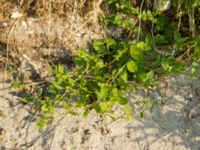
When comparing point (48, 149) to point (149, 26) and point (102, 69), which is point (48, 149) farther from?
point (149, 26)

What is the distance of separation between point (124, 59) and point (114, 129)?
0.31 m

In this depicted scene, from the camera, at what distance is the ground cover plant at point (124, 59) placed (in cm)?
191

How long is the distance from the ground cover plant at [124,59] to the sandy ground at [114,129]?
0.18 feet

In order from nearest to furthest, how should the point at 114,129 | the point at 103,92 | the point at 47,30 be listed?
the point at 103,92 → the point at 114,129 → the point at 47,30

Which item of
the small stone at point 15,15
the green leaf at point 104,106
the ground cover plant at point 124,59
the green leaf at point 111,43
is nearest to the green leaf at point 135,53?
the ground cover plant at point 124,59

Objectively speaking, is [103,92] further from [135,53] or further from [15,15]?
[15,15]

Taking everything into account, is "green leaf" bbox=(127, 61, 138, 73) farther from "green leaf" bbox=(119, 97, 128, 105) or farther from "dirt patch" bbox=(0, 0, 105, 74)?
"dirt patch" bbox=(0, 0, 105, 74)

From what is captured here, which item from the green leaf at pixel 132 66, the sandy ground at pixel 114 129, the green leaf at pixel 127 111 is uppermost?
the green leaf at pixel 132 66

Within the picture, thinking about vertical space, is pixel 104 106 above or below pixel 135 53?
below

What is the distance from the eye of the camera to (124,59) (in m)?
1.96

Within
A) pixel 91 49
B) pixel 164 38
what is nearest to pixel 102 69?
pixel 91 49

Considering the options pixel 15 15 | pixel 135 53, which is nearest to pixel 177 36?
pixel 135 53

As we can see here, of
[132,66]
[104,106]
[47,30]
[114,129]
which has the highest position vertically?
[47,30]

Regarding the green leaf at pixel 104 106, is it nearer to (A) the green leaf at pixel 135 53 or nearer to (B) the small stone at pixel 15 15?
(A) the green leaf at pixel 135 53
